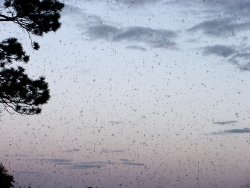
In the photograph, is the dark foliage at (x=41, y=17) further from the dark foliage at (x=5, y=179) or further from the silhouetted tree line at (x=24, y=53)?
the dark foliage at (x=5, y=179)

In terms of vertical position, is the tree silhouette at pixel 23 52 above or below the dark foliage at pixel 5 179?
above

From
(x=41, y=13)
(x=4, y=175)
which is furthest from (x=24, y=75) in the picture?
(x=4, y=175)

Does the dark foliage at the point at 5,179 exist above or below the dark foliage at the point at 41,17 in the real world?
below

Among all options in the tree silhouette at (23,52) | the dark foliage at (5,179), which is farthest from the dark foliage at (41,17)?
the dark foliage at (5,179)

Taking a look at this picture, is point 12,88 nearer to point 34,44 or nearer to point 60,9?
point 34,44

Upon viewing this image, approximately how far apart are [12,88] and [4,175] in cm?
592

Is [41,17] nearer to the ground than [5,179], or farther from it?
farther from it

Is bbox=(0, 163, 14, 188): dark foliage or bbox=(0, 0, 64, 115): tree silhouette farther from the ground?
bbox=(0, 0, 64, 115): tree silhouette

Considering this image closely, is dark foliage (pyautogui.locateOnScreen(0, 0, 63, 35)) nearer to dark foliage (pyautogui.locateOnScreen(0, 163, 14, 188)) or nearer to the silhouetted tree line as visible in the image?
the silhouetted tree line

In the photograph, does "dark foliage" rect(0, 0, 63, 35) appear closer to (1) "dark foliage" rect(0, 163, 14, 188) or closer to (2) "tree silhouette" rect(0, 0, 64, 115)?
(2) "tree silhouette" rect(0, 0, 64, 115)

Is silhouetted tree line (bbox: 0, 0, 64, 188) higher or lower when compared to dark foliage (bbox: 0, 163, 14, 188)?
higher

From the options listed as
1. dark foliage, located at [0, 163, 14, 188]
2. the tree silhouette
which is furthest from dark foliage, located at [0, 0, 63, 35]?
dark foliage, located at [0, 163, 14, 188]

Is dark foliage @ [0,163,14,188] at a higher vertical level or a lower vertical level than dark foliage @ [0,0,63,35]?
lower

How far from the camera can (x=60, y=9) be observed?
20.3 meters
